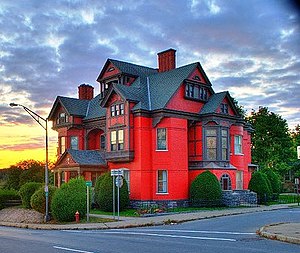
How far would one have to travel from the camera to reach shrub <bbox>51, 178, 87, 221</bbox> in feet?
104

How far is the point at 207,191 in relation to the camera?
39.5 meters

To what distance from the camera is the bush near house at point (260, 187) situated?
45.5 metres

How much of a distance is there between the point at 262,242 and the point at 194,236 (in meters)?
3.62

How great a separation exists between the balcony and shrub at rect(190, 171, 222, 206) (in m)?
6.11

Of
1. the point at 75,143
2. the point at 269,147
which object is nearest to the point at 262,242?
the point at 75,143

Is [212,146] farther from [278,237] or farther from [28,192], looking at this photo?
[278,237]

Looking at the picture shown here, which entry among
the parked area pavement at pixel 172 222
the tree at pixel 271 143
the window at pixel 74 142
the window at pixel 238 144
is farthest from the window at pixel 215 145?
the tree at pixel 271 143

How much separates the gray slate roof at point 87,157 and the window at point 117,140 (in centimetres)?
206

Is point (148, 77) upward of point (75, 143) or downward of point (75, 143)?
upward

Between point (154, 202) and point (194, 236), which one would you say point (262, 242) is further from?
point (154, 202)

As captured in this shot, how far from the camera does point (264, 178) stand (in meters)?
46.6

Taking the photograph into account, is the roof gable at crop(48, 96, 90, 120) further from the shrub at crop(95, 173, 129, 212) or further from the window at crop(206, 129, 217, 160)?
the window at crop(206, 129, 217, 160)

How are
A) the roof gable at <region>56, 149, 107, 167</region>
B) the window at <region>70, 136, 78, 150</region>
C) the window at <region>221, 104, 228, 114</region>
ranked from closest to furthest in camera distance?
the roof gable at <region>56, 149, 107, 167</region>
the window at <region>221, 104, 228, 114</region>
the window at <region>70, 136, 78, 150</region>

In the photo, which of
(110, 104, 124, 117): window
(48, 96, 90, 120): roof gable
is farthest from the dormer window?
(110, 104, 124, 117): window
